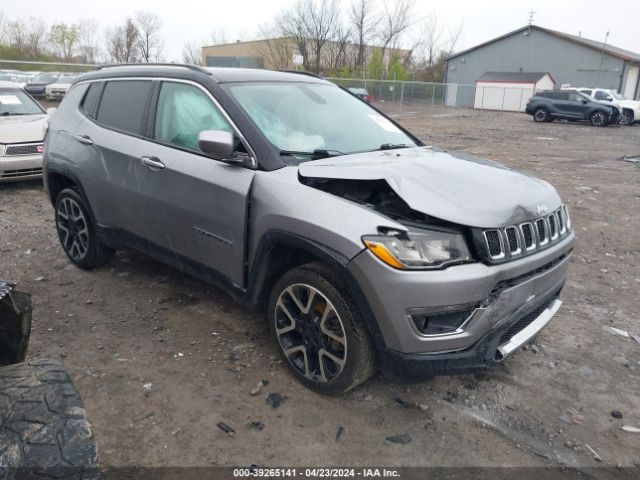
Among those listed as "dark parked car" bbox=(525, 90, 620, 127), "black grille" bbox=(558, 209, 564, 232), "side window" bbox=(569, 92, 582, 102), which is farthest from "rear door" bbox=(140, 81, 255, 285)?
"side window" bbox=(569, 92, 582, 102)

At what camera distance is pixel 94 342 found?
11.9ft

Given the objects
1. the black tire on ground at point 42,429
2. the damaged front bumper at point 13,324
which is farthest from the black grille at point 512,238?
the damaged front bumper at point 13,324

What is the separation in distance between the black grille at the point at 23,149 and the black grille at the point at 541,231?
7728 mm

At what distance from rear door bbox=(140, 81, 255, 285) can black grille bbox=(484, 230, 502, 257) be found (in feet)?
4.59

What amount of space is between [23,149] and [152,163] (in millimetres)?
5466

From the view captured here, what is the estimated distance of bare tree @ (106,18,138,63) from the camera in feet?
162

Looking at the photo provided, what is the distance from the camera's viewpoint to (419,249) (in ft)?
8.33

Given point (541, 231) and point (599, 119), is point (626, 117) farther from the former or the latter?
point (541, 231)

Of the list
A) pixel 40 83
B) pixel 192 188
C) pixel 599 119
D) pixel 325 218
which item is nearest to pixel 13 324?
pixel 325 218

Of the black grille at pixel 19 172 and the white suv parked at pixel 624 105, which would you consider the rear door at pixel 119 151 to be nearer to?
the black grille at pixel 19 172

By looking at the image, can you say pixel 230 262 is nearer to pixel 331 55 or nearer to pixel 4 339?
pixel 4 339

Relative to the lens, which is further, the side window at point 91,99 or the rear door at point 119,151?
the side window at point 91,99

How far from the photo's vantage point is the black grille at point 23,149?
7.84 m

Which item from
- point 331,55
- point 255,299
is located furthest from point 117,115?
point 331,55
